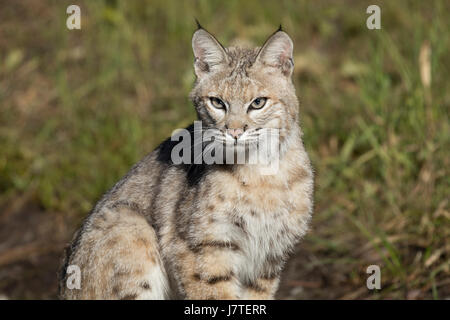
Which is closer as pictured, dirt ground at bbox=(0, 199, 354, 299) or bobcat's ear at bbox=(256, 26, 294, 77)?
bobcat's ear at bbox=(256, 26, 294, 77)

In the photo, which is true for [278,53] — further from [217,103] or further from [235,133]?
[235,133]

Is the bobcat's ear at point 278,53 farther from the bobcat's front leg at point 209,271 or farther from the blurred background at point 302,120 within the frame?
the blurred background at point 302,120

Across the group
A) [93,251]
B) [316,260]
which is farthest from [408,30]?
[93,251]

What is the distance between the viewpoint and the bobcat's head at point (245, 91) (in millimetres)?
4004

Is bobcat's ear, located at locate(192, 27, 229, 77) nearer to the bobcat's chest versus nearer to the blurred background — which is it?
the bobcat's chest

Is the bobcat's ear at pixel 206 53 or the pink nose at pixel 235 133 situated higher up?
the bobcat's ear at pixel 206 53

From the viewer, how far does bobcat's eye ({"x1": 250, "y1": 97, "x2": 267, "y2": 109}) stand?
4074 millimetres

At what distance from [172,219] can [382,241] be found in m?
1.89

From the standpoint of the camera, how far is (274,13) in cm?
838

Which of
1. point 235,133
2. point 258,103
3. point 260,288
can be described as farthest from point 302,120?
point 235,133

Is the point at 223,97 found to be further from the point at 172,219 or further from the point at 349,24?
the point at 349,24

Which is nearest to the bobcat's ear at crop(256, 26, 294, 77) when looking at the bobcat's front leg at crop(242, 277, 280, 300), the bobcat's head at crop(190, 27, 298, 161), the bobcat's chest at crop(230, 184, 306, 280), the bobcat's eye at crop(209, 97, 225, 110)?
the bobcat's head at crop(190, 27, 298, 161)

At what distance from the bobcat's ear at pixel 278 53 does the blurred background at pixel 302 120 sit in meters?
1.78

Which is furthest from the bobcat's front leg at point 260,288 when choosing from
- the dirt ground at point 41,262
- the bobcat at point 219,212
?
the dirt ground at point 41,262
